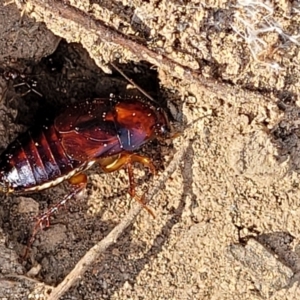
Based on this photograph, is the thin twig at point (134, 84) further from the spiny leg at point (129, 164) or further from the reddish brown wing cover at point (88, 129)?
the spiny leg at point (129, 164)

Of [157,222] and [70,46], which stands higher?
[70,46]

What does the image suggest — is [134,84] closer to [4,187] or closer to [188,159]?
[188,159]

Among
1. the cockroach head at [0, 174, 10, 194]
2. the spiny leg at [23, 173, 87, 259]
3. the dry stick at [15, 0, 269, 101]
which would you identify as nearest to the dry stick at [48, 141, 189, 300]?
the spiny leg at [23, 173, 87, 259]

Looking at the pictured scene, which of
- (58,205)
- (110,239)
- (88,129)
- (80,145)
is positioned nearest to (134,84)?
(88,129)

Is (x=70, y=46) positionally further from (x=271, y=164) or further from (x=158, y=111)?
(x=271, y=164)

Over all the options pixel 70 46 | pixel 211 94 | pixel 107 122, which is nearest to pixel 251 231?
pixel 211 94

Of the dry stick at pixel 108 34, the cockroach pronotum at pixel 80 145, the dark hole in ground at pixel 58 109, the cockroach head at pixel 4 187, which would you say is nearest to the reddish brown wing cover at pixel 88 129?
the cockroach pronotum at pixel 80 145

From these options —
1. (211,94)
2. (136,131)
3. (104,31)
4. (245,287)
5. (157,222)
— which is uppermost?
(104,31)
